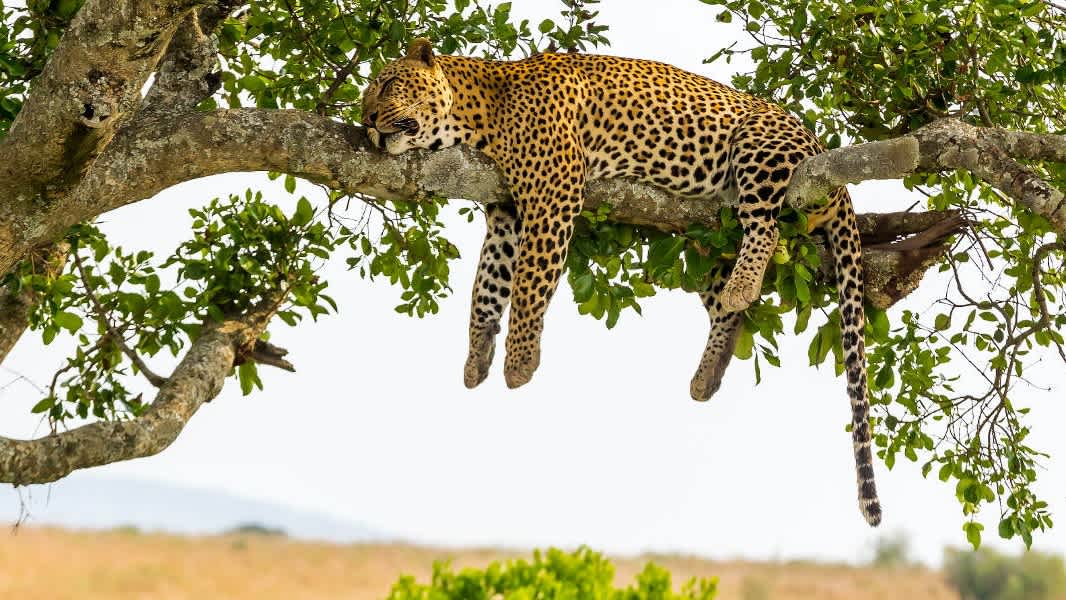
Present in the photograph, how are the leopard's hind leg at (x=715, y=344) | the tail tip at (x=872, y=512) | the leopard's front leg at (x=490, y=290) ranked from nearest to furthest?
the tail tip at (x=872, y=512), the leopard's front leg at (x=490, y=290), the leopard's hind leg at (x=715, y=344)

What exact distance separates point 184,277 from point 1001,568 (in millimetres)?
7789

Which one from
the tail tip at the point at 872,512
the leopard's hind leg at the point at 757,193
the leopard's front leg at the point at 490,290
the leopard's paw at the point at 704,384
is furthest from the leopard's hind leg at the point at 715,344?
the tail tip at the point at 872,512

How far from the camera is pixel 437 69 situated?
7746 mm

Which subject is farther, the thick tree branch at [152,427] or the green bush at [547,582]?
the thick tree branch at [152,427]

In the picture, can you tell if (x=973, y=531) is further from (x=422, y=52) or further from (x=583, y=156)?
Result: (x=422, y=52)

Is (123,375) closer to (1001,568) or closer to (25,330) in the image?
(25,330)

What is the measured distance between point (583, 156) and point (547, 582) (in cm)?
367

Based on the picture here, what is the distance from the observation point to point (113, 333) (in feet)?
26.6

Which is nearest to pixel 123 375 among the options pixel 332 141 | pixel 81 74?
pixel 332 141

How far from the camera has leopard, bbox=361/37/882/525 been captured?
7445mm

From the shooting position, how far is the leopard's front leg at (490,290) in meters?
8.09

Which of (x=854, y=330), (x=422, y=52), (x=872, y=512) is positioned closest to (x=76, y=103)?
(x=422, y=52)

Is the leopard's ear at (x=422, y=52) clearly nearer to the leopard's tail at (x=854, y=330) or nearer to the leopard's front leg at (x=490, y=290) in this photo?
the leopard's front leg at (x=490, y=290)

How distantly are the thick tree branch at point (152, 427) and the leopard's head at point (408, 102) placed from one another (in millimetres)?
1717
